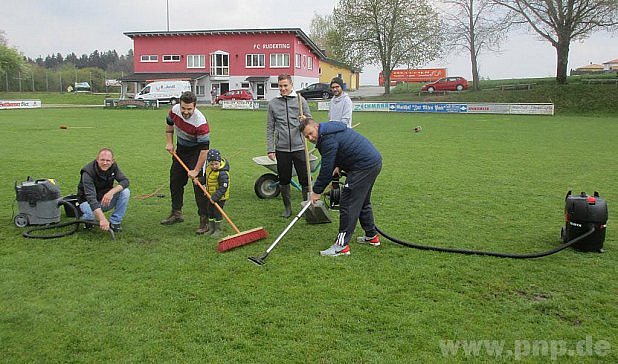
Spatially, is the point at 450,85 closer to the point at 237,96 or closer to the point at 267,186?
Answer: the point at 237,96

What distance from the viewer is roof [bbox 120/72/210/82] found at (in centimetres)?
4812

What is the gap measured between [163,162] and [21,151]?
4147 millimetres

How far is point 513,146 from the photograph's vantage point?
15.6 meters

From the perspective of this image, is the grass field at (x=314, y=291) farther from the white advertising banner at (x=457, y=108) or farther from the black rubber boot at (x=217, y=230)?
the white advertising banner at (x=457, y=108)

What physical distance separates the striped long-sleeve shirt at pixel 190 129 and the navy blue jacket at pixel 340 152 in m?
1.67

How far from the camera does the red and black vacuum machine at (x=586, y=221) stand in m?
5.42

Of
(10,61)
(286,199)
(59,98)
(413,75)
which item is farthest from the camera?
(413,75)

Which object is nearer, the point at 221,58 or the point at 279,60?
the point at 279,60

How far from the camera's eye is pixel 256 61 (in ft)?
163

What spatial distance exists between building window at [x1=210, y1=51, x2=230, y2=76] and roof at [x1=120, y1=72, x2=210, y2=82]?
0.94 m

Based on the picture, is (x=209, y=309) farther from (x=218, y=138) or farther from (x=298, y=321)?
(x=218, y=138)

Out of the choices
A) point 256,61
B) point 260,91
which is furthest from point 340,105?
point 256,61

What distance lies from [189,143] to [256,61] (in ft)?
147

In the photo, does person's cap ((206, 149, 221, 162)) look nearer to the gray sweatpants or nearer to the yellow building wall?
the gray sweatpants
